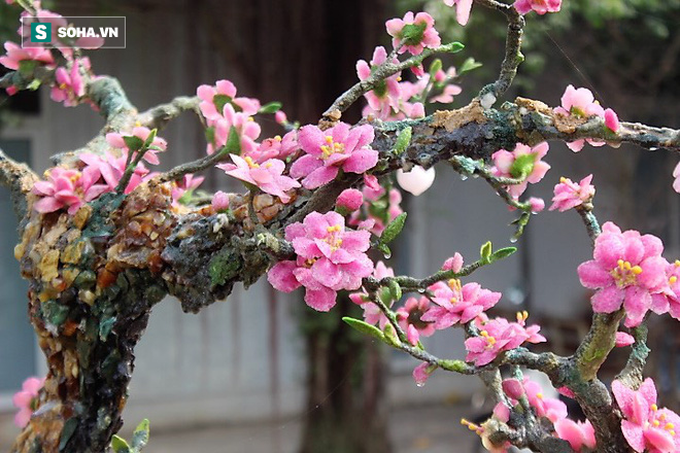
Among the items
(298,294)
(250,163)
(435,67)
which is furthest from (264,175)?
(298,294)

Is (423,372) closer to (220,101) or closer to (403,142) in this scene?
(403,142)

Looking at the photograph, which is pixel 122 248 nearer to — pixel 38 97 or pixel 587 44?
pixel 38 97

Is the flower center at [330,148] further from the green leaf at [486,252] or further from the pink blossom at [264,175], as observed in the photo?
the green leaf at [486,252]

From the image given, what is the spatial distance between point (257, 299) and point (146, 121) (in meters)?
2.05

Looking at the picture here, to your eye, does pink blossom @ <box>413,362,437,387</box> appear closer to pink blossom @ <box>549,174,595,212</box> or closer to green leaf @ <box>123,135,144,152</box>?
pink blossom @ <box>549,174,595,212</box>

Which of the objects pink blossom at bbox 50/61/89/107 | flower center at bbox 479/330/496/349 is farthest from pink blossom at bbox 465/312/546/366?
pink blossom at bbox 50/61/89/107

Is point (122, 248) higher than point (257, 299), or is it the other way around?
point (122, 248)

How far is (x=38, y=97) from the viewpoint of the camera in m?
2.45

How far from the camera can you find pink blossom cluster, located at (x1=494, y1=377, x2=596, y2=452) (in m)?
0.63

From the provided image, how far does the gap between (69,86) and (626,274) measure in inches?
26.2

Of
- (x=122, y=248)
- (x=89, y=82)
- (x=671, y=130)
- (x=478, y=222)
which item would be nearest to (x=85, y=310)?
(x=122, y=248)

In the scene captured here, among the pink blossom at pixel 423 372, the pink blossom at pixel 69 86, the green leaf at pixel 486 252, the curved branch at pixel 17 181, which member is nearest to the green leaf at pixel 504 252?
the green leaf at pixel 486 252

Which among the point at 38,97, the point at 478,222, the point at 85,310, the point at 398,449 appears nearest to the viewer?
the point at 85,310

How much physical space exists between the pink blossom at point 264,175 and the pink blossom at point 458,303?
18 centimetres
